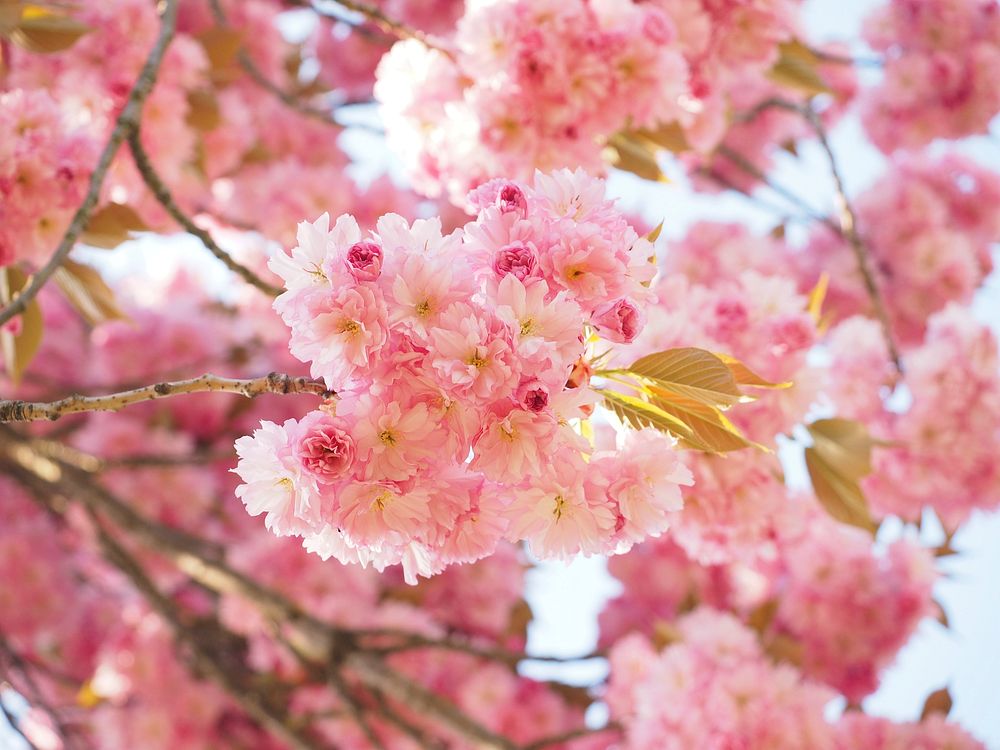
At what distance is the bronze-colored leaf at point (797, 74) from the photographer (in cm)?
193

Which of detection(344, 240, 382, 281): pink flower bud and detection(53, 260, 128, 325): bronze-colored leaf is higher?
detection(344, 240, 382, 281): pink flower bud

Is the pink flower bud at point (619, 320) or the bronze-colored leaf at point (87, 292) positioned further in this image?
the bronze-colored leaf at point (87, 292)

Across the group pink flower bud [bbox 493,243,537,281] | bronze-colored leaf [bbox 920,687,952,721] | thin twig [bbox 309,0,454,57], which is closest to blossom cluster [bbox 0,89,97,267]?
thin twig [bbox 309,0,454,57]

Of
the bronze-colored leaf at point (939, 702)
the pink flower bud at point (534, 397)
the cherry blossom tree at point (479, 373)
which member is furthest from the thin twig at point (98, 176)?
the bronze-colored leaf at point (939, 702)

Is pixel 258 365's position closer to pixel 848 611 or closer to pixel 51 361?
pixel 51 361

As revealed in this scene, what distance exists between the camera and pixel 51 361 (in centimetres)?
315

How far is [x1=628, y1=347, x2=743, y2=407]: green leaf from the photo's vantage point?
880mm

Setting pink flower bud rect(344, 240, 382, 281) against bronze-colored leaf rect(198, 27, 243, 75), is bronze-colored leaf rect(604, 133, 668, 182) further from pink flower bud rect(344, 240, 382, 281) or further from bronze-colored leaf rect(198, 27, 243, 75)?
pink flower bud rect(344, 240, 382, 281)

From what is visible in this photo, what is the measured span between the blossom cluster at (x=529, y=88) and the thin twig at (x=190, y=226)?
0.39 m

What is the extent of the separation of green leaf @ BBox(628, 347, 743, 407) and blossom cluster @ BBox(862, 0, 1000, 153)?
2094 millimetres

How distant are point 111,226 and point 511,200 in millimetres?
840

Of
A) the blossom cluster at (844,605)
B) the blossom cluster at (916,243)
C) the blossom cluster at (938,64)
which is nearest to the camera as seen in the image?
the blossom cluster at (844,605)

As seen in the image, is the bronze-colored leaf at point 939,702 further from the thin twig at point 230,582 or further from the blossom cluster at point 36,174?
the blossom cluster at point 36,174

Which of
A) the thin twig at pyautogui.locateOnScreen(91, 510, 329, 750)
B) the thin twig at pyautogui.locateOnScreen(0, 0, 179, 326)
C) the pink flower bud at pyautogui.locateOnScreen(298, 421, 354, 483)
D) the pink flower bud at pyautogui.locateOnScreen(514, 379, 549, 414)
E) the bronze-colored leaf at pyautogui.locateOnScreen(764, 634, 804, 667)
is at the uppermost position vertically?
the pink flower bud at pyautogui.locateOnScreen(514, 379, 549, 414)
